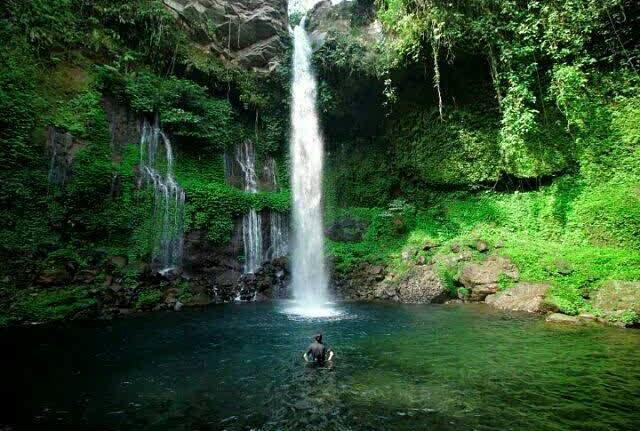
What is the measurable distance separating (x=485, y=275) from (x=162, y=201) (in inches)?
574

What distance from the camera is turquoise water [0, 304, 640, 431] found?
4949 mm

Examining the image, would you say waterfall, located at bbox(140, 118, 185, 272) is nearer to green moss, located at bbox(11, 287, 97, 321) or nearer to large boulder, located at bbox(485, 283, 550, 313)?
green moss, located at bbox(11, 287, 97, 321)

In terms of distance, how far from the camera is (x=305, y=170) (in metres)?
22.0

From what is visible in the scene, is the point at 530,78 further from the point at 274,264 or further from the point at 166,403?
the point at 166,403

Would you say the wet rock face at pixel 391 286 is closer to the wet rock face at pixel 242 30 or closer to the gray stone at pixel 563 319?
the gray stone at pixel 563 319

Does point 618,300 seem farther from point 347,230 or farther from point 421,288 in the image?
point 347,230

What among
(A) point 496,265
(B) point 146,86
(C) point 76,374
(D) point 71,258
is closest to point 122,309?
(D) point 71,258

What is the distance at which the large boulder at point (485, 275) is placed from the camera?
1356cm

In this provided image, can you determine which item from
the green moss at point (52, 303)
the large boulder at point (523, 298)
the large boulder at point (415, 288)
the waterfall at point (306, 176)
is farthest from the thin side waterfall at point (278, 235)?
the large boulder at point (523, 298)

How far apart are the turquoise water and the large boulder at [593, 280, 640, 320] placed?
104cm

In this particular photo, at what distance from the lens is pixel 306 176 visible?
21953mm

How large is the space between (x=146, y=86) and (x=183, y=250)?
858 cm

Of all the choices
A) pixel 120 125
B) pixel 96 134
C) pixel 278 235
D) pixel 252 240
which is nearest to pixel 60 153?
pixel 96 134

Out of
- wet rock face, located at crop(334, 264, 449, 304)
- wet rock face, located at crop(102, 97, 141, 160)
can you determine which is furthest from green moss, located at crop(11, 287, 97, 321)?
wet rock face, located at crop(334, 264, 449, 304)
